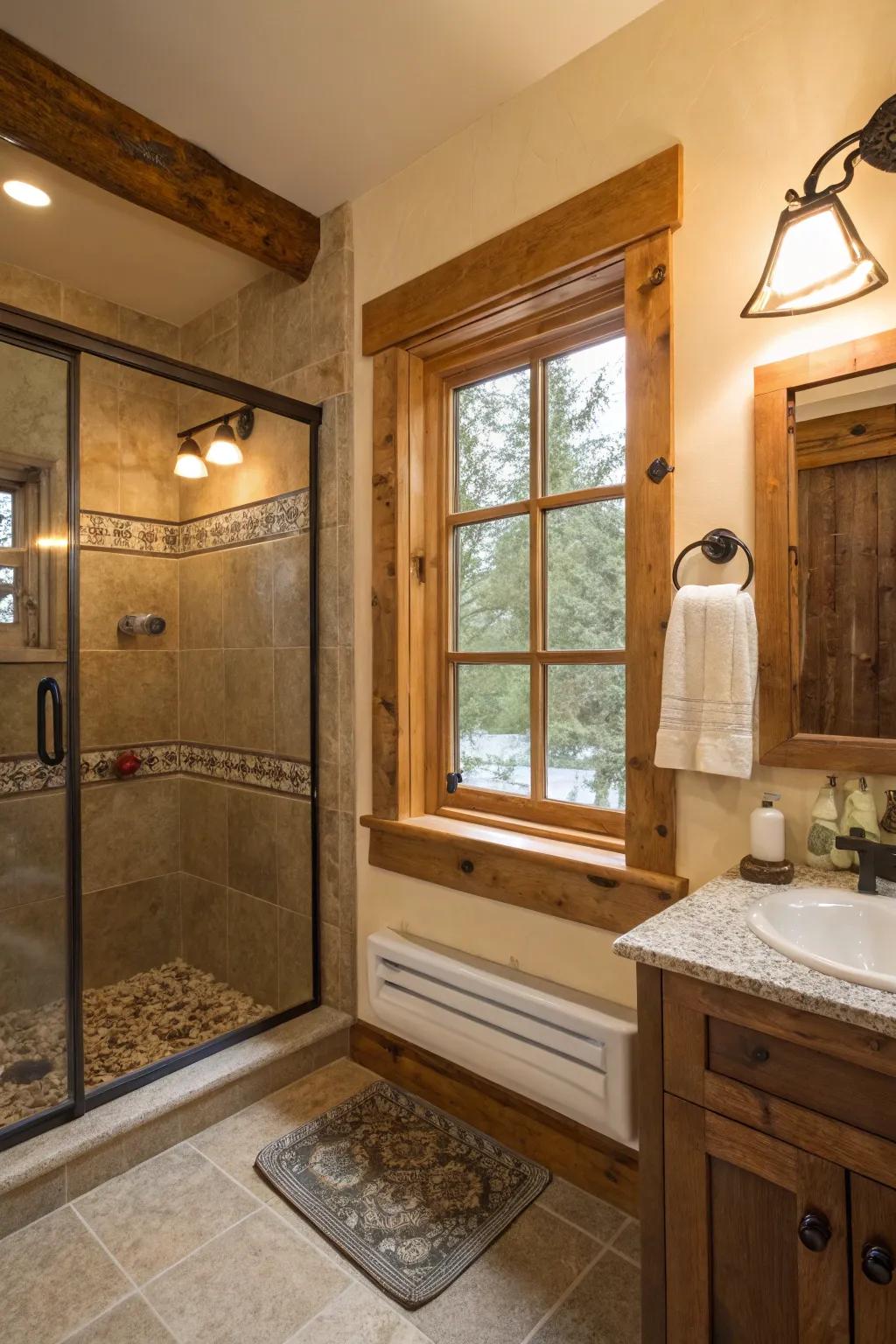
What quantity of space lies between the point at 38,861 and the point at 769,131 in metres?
2.37

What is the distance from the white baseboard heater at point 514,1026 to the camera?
151cm

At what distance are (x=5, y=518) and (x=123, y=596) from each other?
2.98ft

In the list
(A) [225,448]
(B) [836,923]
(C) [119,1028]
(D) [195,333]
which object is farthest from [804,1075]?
(D) [195,333]

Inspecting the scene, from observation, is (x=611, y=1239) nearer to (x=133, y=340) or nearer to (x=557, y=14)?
(x=557, y=14)

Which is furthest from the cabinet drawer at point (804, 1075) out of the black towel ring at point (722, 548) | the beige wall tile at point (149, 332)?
the beige wall tile at point (149, 332)

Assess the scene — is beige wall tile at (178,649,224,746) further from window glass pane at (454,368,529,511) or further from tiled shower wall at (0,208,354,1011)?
window glass pane at (454,368,529,511)

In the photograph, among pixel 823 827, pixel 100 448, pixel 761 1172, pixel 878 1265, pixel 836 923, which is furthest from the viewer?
pixel 100 448

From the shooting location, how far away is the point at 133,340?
282 cm

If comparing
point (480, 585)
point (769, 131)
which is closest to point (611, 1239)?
point (480, 585)

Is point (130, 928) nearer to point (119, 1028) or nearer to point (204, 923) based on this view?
point (204, 923)

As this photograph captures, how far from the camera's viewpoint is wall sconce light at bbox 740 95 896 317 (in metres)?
1.18

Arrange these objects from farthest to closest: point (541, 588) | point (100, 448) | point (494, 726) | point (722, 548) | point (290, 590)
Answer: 1. point (100, 448)
2. point (290, 590)
3. point (494, 726)
4. point (541, 588)
5. point (722, 548)

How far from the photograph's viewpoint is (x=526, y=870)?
177cm

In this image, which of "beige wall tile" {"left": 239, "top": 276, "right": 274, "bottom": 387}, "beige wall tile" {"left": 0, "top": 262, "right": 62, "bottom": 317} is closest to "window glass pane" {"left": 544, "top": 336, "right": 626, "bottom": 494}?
"beige wall tile" {"left": 239, "top": 276, "right": 274, "bottom": 387}
